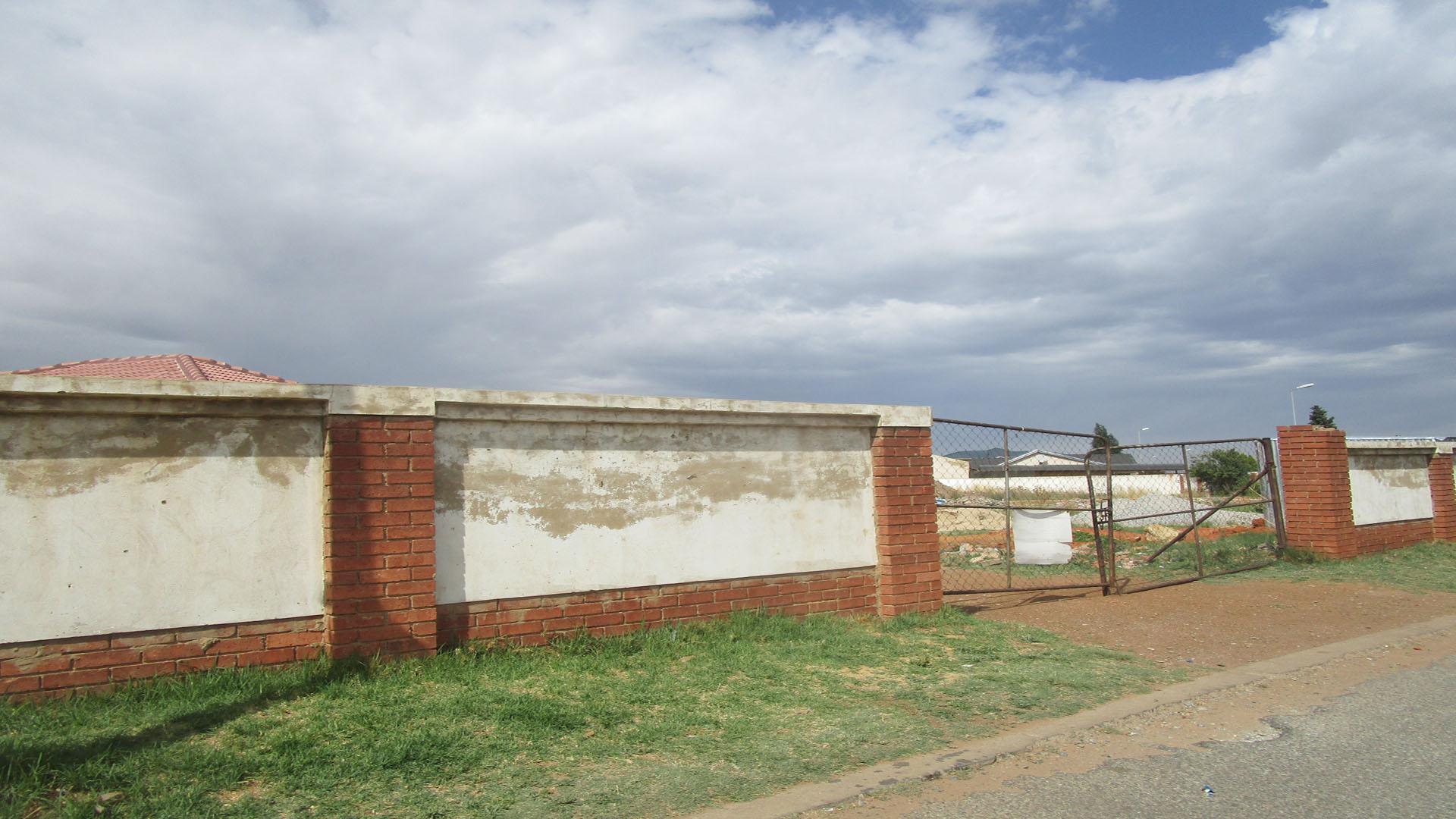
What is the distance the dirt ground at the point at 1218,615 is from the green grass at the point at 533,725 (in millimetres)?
1118

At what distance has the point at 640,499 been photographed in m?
6.95

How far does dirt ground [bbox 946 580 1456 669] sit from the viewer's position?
757 centimetres

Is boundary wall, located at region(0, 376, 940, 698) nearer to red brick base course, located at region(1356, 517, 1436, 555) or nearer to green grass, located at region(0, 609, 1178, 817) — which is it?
green grass, located at region(0, 609, 1178, 817)

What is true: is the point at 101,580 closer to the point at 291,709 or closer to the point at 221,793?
the point at 291,709

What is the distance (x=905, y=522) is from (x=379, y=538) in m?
4.64

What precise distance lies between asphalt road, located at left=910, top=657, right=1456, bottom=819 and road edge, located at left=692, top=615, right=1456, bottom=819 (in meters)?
0.31

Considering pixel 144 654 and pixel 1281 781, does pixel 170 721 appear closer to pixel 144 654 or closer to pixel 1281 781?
pixel 144 654

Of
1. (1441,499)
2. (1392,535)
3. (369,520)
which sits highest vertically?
(369,520)

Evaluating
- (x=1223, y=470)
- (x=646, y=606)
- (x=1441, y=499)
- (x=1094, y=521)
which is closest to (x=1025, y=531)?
(x=1094, y=521)

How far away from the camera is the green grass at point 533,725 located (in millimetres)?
3838

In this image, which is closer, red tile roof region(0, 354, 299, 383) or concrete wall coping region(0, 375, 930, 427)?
concrete wall coping region(0, 375, 930, 427)

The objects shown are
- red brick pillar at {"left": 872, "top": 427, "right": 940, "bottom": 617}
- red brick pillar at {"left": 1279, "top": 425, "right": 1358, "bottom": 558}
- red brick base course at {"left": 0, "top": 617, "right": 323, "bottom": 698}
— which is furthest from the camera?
red brick pillar at {"left": 1279, "top": 425, "right": 1358, "bottom": 558}

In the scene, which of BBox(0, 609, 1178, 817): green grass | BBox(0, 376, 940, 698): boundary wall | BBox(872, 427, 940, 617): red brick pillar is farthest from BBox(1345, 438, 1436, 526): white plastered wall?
BBox(0, 376, 940, 698): boundary wall

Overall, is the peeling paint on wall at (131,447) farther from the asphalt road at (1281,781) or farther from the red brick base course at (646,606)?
the asphalt road at (1281,781)
